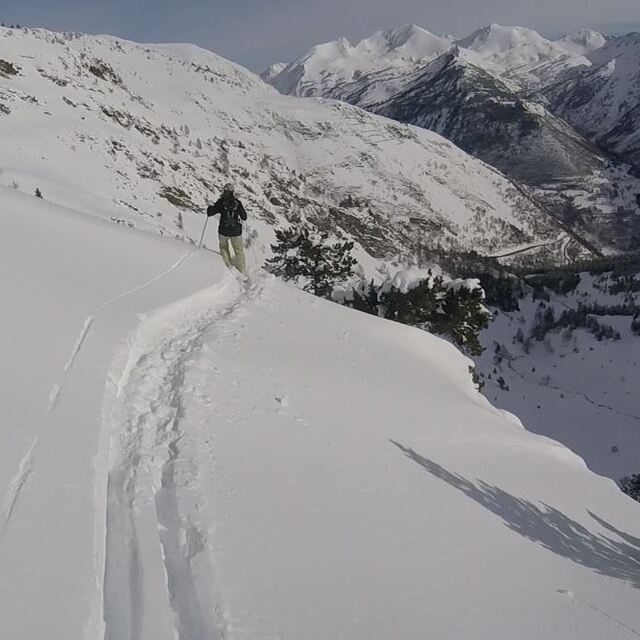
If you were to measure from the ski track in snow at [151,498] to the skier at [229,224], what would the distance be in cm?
691

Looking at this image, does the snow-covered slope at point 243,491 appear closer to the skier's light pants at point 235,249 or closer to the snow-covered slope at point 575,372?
the skier's light pants at point 235,249

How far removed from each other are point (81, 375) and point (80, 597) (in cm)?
323

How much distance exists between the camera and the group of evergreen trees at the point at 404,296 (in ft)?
76.3

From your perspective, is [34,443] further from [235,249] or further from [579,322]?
[579,322]

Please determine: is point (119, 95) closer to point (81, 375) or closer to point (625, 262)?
point (81, 375)

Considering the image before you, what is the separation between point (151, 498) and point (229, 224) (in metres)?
11.2

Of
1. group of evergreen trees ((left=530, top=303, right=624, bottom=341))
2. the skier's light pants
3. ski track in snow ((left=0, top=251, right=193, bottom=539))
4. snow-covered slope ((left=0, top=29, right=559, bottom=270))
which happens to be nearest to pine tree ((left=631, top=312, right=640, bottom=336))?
group of evergreen trees ((left=530, top=303, right=624, bottom=341))

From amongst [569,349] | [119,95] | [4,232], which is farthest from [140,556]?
[119,95]

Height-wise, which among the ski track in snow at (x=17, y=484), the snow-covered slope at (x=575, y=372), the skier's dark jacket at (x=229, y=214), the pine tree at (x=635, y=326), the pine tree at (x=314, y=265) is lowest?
the snow-covered slope at (x=575, y=372)

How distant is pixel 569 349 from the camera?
8681 centimetres

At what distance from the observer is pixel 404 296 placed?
23844mm

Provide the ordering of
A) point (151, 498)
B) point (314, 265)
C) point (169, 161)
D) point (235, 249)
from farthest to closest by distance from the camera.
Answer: point (169, 161) < point (314, 265) < point (235, 249) < point (151, 498)

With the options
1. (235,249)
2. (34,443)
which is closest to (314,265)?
(235,249)

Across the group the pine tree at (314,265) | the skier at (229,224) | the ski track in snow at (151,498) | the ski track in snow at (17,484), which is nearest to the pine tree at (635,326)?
the pine tree at (314,265)
